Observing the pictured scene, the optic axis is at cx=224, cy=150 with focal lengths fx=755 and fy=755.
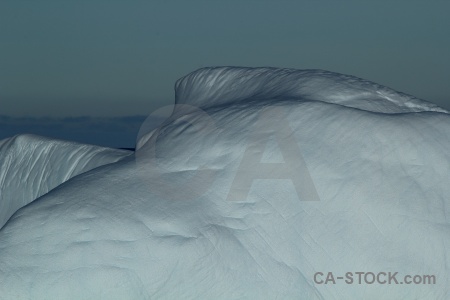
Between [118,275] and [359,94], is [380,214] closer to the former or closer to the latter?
[359,94]

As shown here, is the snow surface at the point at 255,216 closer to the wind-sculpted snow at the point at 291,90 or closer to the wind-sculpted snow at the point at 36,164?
the wind-sculpted snow at the point at 291,90

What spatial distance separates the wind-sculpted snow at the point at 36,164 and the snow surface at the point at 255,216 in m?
1.00

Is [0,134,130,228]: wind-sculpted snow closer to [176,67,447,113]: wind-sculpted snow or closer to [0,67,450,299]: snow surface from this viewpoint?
[176,67,447,113]: wind-sculpted snow

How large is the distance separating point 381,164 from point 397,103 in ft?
3.04

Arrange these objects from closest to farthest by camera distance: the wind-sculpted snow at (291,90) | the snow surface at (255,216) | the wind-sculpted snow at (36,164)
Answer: the snow surface at (255,216), the wind-sculpted snow at (291,90), the wind-sculpted snow at (36,164)

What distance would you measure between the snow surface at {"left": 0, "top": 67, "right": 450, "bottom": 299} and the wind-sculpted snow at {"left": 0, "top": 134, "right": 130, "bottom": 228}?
998mm

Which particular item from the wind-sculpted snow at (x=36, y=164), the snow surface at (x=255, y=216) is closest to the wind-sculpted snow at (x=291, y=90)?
the snow surface at (x=255, y=216)

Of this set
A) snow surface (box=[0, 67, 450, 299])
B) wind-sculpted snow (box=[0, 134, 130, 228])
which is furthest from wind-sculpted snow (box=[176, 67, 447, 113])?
wind-sculpted snow (box=[0, 134, 130, 228])

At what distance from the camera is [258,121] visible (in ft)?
14.2

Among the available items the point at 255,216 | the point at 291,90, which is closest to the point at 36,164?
the point at 291,90

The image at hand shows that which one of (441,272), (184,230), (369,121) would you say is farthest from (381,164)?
(184,230)

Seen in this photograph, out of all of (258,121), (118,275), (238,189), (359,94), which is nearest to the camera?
(118,275)

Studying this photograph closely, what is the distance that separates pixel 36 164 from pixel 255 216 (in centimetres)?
260

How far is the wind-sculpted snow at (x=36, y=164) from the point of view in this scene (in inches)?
211
